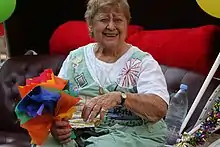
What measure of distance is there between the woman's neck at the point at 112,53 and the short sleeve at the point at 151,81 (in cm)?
13

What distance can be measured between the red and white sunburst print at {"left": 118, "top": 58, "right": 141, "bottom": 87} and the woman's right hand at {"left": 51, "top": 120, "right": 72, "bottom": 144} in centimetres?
40

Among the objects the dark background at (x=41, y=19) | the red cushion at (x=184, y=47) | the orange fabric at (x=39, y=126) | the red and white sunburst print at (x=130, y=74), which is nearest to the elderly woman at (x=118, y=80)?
the red and white sunburst print at (x=130, y=74)

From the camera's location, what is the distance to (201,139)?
1.84m

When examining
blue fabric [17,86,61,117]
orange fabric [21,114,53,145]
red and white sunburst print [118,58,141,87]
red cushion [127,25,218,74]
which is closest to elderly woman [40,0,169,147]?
red and white sunburst print [118,58,141,87]

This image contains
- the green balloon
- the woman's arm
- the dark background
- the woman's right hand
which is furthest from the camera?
the dark background

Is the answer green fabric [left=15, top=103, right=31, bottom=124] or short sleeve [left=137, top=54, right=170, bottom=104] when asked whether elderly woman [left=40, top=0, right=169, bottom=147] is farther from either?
green fabric [left=15, top=103, right=31, bottom=124]

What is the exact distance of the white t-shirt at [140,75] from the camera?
2031 mm

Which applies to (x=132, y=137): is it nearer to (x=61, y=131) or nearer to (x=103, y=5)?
(x=61, y=131)

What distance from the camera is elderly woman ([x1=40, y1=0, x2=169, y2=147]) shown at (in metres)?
2.00

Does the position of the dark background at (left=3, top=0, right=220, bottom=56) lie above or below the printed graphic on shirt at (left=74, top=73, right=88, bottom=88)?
below

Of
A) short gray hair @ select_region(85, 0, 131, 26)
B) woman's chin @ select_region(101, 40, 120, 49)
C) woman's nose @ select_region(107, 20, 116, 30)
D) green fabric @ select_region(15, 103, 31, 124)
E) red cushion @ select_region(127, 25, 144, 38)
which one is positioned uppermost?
short gray hair @ select_region(85, 0, 131, 26)

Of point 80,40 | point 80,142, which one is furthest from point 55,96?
point 80,40

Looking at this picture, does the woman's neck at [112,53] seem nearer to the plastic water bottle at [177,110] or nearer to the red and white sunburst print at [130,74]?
the red and white sunburst print at [130,74]

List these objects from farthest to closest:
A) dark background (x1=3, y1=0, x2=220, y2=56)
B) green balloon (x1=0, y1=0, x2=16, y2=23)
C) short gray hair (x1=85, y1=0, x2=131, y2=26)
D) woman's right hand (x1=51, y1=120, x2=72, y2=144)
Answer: dark background (x1=3, y1=0, x2=220, y2=56) < green balloon (x1=0, y1=0, x2=16, y2=23) < short gray hair (x1=85, y1=0, x2=131, y2=26) < woman's right hand (x1=51, y1=120, x2=72, y2=144)
